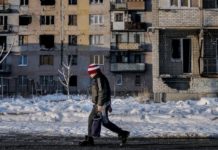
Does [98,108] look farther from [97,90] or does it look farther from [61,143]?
[61,143]

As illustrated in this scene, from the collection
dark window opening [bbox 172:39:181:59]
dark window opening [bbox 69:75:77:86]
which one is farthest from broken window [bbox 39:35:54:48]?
dark window opening [bbox 172:39:181:59]

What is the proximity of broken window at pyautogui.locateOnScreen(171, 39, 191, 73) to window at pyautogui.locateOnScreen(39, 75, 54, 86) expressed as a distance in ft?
131

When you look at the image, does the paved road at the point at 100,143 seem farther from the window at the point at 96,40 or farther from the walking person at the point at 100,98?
the window at the point at 96,40

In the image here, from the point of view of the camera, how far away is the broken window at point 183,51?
2431cm

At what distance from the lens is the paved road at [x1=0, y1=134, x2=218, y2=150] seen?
10.1 meters

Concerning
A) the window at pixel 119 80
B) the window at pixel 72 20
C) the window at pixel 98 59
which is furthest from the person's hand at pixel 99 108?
the window at pixel 72 20

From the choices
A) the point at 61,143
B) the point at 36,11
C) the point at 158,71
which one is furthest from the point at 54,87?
the point at 61,143

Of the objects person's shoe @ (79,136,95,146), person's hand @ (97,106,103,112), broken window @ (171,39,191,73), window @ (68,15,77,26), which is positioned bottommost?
person's shoe @ (79,136,95,146)

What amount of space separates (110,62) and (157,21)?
39256 millimetres

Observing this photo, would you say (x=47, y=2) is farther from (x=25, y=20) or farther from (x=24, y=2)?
(x=25, y=20)

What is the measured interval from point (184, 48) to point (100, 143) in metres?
14.3

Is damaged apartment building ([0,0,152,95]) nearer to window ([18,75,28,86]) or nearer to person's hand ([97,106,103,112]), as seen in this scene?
window ([18,75,28,86])

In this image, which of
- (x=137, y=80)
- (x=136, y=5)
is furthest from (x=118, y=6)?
(x=137, y=80)

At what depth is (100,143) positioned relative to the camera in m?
11.0
